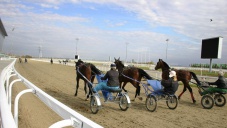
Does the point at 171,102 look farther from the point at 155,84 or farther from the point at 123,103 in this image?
the point at 123,103

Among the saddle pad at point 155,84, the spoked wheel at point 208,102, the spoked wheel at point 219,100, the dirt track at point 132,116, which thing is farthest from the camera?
the spoked wheel at point 219,100

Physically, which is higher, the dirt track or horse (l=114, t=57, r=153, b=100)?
horse (l=114, t=57, r=153, b=100)

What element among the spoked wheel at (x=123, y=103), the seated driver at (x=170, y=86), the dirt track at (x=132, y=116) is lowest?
the dirt track at (x=132, y=116)

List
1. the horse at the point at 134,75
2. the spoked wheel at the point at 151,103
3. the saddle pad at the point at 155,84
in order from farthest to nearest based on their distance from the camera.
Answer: the horse at the point at 134,75
the saddle pad at the point at 155,84
the spoked wheel at the point at 151,103

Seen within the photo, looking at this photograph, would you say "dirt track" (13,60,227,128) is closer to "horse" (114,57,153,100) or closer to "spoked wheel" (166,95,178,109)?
"spoked wheel" (166,95,178,109)

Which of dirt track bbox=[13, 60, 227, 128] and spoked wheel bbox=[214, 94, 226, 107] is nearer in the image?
dirt track bbox=[13, 60, 227, 128]

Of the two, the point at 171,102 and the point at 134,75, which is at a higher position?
the point at 134,75

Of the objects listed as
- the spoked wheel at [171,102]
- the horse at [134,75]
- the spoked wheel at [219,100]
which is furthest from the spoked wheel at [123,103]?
the spoked wheel at [219,100]

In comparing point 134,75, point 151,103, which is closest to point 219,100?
point 151,103

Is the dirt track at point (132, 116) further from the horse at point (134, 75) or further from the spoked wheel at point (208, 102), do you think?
the horse at point (134, 75)

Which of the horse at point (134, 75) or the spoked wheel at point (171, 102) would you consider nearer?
the spoked wheel at point (171, 102)

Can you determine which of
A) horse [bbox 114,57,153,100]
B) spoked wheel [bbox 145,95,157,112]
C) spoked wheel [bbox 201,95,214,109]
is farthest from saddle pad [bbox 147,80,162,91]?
spoked wheel [bbox 201,95,214,109]

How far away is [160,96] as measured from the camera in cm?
936

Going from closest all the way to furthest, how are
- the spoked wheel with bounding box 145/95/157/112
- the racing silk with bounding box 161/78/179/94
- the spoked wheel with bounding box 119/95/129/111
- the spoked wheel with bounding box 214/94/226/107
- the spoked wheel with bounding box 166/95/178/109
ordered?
the spoked wheel with bounding box 119/95/129/111 < the spoked wheel with bounding box 145/95/157/112 < the racing silk with bounding box 161/78/179/94 < the spoked wheel with bounding box 166/95/178/109 < the spoked wheel with bounding box 214/94/226/107
